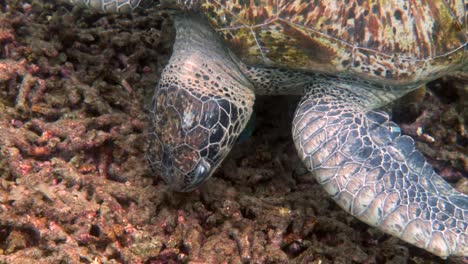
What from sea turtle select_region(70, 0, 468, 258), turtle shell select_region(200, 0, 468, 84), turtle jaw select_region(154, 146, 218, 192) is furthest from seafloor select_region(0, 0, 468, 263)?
turtle shell select_region(200, 0, 468, 84)

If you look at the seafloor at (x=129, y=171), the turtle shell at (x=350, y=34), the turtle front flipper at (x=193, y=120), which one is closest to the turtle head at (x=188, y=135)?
the turtle front flipper at (x=193, y=120)

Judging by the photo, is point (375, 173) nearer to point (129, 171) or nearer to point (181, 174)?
point (181, 174)

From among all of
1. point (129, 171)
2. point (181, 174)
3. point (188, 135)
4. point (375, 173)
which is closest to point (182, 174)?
point (181, 174)

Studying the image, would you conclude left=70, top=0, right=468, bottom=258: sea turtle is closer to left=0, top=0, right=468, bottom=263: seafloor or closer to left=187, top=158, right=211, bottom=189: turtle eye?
left=187, top=158, right=211, bottom=189: turtle eye

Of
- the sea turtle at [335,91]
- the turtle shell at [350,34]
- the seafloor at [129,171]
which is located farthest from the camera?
the turtle shell at [350,34]

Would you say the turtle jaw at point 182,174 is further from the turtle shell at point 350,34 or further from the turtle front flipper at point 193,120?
the turtle shell at point 350,34

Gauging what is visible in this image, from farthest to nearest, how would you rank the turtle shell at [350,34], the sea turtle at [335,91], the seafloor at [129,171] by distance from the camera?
the turtle shell at [350,34] → the sea turtle at [335,91] → the seafloor at [129,171]
